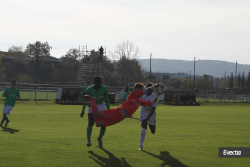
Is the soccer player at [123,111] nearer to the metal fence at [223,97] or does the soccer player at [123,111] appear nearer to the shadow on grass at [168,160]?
the shadow on grass at [168,160]

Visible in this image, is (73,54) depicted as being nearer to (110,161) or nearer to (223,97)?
(223,97)

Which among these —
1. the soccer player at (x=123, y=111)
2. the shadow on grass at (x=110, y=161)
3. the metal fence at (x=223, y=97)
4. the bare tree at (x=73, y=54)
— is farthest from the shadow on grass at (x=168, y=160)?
the bare tree at (x=73, y=54)

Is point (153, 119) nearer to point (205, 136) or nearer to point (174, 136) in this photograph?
point (174, 136)

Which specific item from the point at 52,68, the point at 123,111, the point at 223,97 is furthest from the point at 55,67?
the point at 123,111

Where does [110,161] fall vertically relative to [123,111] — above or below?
below

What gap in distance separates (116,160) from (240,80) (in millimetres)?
138333

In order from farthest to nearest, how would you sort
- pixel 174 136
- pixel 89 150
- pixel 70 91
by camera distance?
pixel 70 91 < pixel 174 136 < pixel 89 150

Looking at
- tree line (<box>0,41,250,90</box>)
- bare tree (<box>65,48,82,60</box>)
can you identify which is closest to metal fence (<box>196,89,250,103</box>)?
tree line (<box>0,41,250,90</box>)

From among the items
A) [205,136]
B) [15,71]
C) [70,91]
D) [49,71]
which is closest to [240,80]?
[49,71]

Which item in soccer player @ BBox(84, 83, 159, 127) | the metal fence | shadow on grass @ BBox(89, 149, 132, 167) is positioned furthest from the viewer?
the metal fence

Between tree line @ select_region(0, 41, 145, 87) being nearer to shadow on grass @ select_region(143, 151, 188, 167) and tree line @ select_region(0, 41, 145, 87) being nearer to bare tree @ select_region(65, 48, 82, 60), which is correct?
bare tree @ select_region(65, 48, 82, 60)

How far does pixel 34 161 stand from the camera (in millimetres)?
7328

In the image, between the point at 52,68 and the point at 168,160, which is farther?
the point at 52,68

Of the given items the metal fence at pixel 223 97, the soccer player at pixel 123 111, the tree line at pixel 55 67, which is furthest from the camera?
the tree line at pixel 55 67
